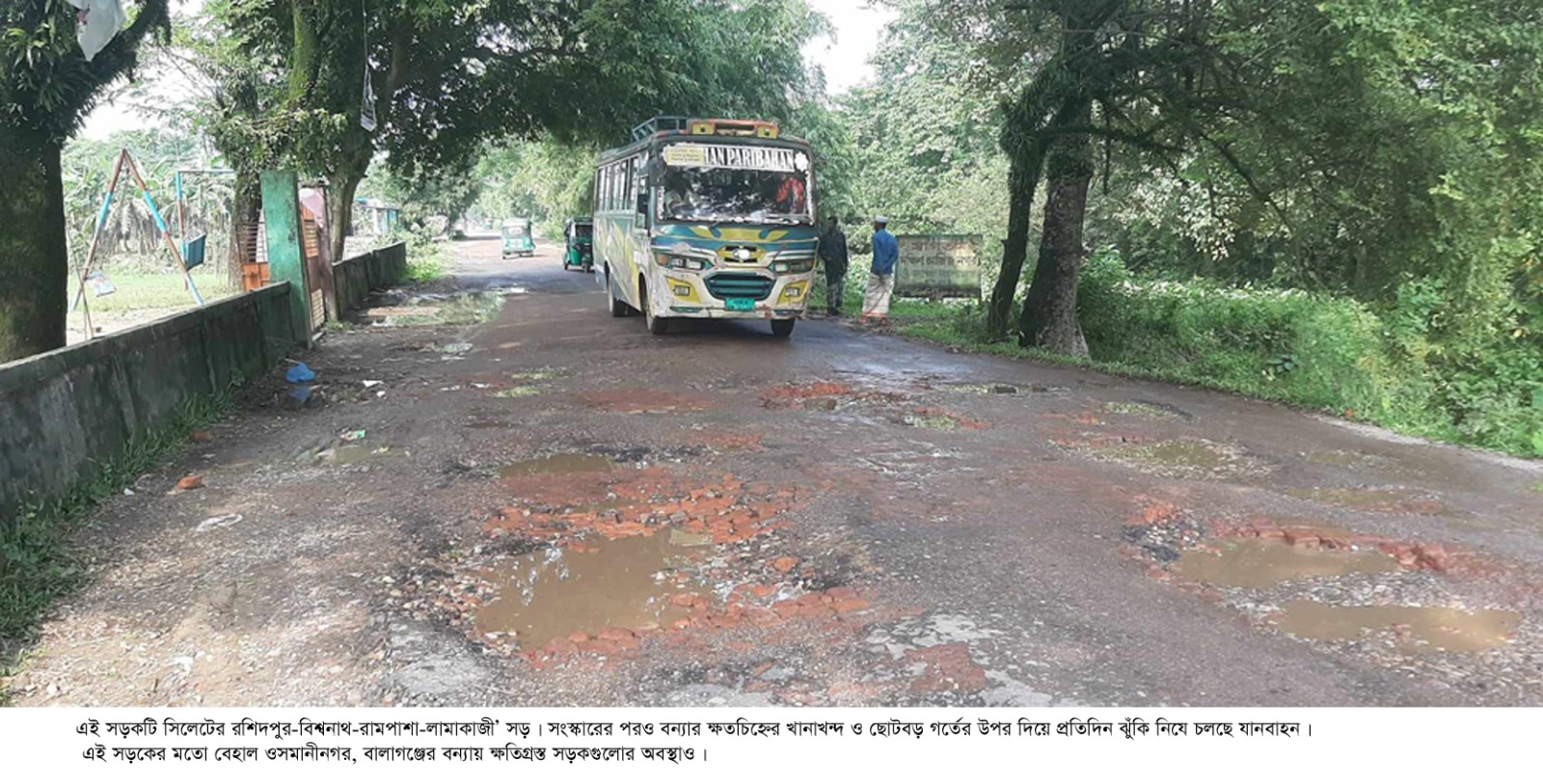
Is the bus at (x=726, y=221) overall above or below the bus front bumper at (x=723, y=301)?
above

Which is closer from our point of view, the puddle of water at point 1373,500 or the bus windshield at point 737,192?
the puddle of water at point 1373,500

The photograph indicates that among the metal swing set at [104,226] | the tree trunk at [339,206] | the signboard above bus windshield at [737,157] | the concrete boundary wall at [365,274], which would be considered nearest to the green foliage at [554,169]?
the concrete boundary wall at [365,274]

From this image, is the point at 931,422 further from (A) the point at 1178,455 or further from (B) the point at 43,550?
(B) the point at 43,550

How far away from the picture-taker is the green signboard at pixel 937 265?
66.8ft

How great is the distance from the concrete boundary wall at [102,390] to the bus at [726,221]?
200 inches

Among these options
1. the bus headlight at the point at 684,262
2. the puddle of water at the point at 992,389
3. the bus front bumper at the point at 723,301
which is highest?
the bus headlight at the point at 684,262

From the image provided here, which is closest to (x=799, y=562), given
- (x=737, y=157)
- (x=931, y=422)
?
(x=931, y=422)

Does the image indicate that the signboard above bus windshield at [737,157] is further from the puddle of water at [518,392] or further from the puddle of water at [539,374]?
the puddle of water at [518,392]

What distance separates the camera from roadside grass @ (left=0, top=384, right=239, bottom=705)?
4152 mm

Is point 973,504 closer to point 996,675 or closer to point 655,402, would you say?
point 996,675

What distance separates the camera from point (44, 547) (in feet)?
16.3

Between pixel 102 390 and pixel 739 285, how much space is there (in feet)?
25.3

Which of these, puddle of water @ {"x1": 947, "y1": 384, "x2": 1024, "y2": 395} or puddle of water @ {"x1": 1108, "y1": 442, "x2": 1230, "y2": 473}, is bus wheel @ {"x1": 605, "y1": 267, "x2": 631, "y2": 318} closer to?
puddle of water @ {"x1": 947, "y1": 384, "x2": 1024, "y2": 395}

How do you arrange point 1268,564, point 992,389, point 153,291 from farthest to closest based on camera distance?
point 153,291
point 992,389
point 1268,564
